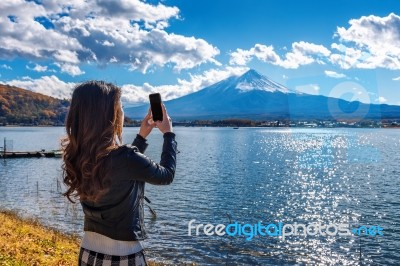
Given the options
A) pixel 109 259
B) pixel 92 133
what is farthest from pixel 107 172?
pixel 109 259

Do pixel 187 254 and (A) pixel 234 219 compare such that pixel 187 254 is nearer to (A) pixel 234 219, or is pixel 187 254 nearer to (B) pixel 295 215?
(A) pixel 234 219

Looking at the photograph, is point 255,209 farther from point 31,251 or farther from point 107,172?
point 107,172

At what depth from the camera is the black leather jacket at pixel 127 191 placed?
3.92 metres

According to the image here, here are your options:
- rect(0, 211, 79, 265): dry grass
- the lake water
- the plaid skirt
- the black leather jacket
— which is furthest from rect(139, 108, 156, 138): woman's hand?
the lake water

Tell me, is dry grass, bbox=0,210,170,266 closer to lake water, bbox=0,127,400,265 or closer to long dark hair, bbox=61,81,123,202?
lake water, bbox=0,127,400,265

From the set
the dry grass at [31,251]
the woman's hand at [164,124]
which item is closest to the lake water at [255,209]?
the dry grass at [31,251]

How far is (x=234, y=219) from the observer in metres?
30.3

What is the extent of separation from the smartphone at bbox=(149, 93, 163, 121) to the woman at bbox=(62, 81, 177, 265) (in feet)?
0.21

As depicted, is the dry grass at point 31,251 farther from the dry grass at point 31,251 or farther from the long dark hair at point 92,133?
the long dark hair at point 92,133

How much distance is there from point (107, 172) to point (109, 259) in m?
0.92

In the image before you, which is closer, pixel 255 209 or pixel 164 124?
pixel 164 124

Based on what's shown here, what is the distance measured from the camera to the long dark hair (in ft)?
12.8

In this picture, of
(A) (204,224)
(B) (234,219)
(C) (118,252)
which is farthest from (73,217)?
(C) (118,252)

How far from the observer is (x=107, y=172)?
3939mm
